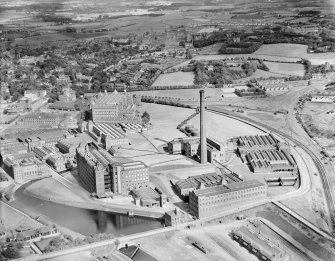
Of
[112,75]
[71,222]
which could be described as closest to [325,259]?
[71,222]

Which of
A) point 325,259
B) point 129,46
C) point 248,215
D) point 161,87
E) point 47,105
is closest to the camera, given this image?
point 325,259

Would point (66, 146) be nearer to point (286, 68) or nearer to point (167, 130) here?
point (167, 130)

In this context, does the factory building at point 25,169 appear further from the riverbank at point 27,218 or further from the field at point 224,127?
the field at point 224,127

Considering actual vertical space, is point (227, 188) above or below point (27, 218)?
above

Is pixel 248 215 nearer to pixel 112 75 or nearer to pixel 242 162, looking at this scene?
pixel 242 162

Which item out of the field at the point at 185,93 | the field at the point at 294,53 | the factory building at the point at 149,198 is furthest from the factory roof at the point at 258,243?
the field at the point at 294,53

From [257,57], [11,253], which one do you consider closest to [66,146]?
[11,253]

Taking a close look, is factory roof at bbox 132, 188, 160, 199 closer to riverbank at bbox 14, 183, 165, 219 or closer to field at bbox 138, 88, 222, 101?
riverbank at bbox 14, 183, 165, 219
